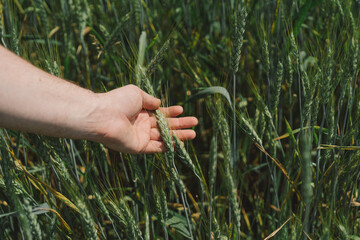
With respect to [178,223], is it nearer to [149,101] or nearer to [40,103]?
[149,101]

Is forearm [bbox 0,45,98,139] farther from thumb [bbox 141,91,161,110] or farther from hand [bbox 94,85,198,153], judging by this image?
thumb [bbox 141,91,161,110]

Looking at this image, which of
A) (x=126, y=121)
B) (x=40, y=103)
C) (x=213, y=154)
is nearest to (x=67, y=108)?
(x=40, y=103)

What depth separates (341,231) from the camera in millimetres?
879

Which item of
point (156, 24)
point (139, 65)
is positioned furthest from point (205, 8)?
point (139, 65)

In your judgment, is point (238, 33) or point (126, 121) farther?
point (126, 121)

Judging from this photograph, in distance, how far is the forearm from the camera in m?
0.88

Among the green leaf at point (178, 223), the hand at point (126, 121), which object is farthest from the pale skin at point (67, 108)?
the green leaf at point (178, 223)

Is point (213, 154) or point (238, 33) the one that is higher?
point (238, 33)

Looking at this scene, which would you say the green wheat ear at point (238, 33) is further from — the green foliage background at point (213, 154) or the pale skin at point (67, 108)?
the pale skin at point (67, 108)

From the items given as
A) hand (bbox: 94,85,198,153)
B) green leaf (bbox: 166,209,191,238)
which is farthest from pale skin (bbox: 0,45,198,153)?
green leaf (bbox: 166,209,191,238)

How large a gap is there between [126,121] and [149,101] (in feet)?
0.31

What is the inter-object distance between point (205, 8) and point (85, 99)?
889 millimetres

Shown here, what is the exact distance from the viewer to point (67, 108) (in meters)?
0.95

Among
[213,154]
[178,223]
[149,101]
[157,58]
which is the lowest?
[178,223]
